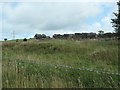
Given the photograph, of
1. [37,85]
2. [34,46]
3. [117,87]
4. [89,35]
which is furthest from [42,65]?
[89,35]

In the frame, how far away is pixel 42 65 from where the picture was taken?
10078 millimetres

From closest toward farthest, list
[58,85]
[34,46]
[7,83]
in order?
[58,85] < [7,83] < [34,46]

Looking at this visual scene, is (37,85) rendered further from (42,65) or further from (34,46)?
(34,46)

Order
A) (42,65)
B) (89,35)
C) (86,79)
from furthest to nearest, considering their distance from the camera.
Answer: (89,35), (42,65), (86,79)

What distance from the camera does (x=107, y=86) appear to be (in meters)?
7.06

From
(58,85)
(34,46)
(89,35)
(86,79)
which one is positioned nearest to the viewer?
(58,85)

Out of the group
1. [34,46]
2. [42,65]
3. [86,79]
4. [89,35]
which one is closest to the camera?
[86,79]

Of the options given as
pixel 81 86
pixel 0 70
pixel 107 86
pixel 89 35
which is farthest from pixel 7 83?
pixel 89 35

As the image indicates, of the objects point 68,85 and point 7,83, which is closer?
point 68,85

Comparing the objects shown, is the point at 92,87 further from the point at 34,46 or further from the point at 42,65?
the point at 34,46

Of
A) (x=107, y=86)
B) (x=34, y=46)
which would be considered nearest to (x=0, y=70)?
(x=107, y=86)

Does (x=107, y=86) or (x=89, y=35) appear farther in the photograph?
(x=89, y=35)

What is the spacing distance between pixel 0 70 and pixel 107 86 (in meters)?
3.22

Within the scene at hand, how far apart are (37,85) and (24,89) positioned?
31 centimetres
